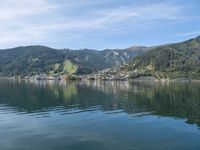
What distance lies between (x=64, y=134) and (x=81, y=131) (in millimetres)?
4951

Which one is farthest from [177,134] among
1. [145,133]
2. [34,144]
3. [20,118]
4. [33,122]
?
[20,118]

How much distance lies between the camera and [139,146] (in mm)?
64562

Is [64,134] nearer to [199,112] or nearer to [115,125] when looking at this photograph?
[115,125]

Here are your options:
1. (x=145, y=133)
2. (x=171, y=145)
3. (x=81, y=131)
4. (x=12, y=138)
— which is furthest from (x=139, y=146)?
(x=12, y=138)

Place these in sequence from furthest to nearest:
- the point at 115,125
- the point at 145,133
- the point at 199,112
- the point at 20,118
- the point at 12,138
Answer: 1. the point at 199,112
2. the point at 20,118
3. the point at 115,125
4. the point at 145,133
5. the point at 12,138

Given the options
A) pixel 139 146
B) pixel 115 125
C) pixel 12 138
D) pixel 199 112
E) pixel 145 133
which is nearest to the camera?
pixel 139 146

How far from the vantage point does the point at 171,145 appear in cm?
6525

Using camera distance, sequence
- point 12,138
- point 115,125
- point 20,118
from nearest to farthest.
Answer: point 12,138 < point 115,125 < point 20,118

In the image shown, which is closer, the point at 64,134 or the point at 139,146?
the point at 139,146

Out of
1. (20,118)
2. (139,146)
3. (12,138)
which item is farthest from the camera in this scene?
(20,118)

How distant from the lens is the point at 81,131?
7862cm

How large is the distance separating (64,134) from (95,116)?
28355mm

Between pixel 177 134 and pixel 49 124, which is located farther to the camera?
pixel 49 124

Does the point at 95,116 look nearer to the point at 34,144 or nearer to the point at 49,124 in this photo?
the point at 49,124
